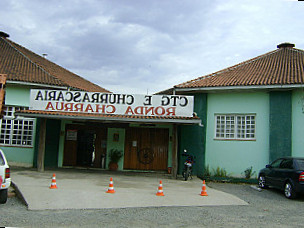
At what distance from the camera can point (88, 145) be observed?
1742 centimetres

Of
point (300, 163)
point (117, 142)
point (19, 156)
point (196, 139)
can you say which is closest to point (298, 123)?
point (300, 163)

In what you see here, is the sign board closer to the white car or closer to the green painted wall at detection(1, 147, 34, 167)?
the green painted wall at detection(1, 147, 34, 167)

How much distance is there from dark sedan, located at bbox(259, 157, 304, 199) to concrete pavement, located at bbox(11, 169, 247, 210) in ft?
6.18

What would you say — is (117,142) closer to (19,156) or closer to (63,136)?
(63,136)

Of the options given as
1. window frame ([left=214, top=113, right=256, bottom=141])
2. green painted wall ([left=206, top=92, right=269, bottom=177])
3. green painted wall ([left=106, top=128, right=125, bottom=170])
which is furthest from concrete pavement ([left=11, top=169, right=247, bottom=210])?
green painted wall ([left=106, top=128, right=125, bottom=170])

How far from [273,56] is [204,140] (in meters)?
6.57

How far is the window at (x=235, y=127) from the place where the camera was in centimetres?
1520

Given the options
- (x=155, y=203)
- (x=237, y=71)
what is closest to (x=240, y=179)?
(x=237, y=71)

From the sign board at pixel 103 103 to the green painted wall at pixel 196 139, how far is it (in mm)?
2176

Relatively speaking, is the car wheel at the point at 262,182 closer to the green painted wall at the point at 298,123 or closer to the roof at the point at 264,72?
the green painted wall at the point at 298,123

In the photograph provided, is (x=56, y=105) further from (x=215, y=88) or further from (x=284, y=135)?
(x=284, y=135)

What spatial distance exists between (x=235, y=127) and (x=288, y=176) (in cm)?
490

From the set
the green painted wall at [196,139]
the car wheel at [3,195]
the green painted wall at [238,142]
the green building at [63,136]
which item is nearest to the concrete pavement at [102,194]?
the car wheel at [3,195]

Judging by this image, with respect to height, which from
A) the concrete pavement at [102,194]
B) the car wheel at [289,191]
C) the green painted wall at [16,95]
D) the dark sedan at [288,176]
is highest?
the green painted wall at [16,95]
